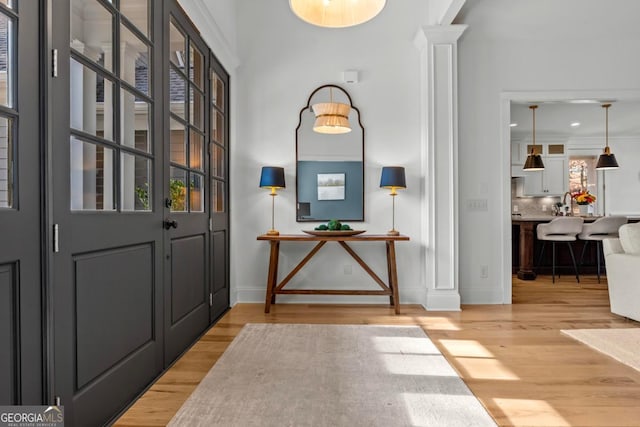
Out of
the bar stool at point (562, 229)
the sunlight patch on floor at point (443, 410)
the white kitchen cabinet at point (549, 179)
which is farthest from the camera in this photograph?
the white kitchen cabinet at point (549, 179)

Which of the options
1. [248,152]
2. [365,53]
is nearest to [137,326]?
[248,152]

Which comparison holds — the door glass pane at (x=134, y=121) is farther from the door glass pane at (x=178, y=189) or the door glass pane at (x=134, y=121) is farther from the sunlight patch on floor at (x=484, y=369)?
the sunlight patch on floor at (x=484, y=369)

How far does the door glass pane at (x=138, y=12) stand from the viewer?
2.06 m

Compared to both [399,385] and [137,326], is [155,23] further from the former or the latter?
[399,385]

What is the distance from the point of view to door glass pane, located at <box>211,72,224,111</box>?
3599 millimetres

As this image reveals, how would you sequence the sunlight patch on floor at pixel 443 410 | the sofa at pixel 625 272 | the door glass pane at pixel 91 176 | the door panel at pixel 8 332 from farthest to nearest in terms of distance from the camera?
the sofa at pixel 625 272 → the sunlight patch on floor at pixel 443 410 → the door glass pane at pixel 91 176 → the door panel at pixel 8 332

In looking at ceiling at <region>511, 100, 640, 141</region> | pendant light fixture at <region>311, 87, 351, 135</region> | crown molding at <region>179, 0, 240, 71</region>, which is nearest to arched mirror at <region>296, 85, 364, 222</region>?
pendant light fixture at <region>311, 87, 351, 135</region>

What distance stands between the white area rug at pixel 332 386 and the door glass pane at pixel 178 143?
1307 millimetres

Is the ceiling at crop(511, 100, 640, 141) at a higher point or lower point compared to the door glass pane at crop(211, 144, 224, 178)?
higher

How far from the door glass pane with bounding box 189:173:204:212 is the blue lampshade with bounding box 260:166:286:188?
804 millimetres

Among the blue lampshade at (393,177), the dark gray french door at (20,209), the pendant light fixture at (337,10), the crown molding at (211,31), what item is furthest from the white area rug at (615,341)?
the crown molding at (211,31)

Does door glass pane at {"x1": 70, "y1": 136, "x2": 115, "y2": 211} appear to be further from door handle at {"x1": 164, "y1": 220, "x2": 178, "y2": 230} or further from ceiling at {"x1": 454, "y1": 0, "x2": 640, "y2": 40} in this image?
ceiling at {"x1": 454, "y1": 0, "x2": 640, "y2": 40}

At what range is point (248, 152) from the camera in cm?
427

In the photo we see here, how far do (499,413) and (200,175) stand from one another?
2494 millimetres
